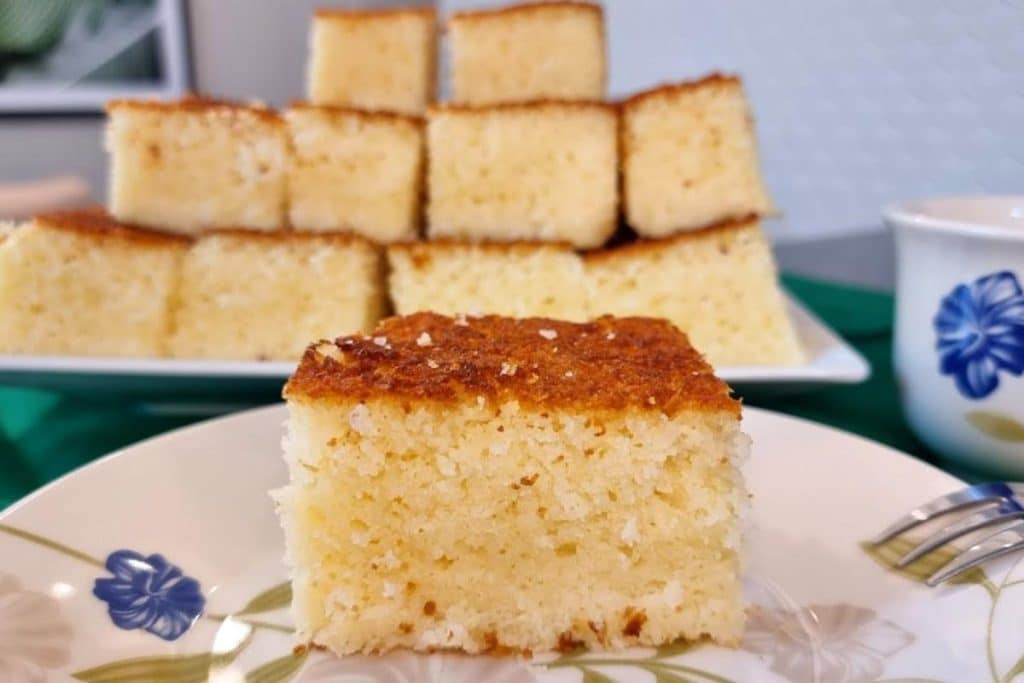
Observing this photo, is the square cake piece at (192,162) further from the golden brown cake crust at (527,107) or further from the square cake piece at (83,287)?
the golden brown cake crust at (527,107)

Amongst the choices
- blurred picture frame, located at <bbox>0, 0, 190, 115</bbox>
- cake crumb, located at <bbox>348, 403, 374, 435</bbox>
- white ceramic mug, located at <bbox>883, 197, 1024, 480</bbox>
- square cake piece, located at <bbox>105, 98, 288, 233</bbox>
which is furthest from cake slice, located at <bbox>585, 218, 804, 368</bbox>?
blurred picture frame, located at <bbox>0, 0, 190, 115</bbox>

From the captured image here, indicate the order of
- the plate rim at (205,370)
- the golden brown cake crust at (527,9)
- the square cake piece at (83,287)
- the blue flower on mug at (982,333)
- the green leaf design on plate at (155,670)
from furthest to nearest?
the golden brown cake crust at (527,9) < the square cake piece at (83,287) < the plate rim at (205,370) < the blue flower on mug at (982,333) < the green leaf design on plate at (155,670)

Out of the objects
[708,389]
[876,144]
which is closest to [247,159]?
[708,389]

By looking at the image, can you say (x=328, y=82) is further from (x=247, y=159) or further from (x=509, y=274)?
(x=509, y=274)

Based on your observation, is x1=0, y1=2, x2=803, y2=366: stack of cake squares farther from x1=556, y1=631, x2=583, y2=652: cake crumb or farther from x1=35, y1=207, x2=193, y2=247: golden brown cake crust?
x1=556, y1=631, x2=583, y2=652: cake crumb

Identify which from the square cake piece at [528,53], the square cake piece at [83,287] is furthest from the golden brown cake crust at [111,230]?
the square cake piece at [528,53]

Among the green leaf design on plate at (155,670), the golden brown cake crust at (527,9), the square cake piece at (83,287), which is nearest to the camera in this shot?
the green leaf design on plate at (155,670)
